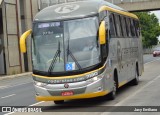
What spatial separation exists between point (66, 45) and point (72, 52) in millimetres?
286

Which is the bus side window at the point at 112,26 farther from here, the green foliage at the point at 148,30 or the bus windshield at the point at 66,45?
the green foliage at the point at 148,30

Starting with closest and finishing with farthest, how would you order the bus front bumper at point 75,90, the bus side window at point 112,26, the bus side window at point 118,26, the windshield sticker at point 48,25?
the bus front bumper at point 75,90 → the windshield sticker at point 48,25 → the bus side window at point 112,26 → the bus side window at point 118,26

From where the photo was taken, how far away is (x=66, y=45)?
12773mm

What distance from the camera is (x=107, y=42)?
13.5m

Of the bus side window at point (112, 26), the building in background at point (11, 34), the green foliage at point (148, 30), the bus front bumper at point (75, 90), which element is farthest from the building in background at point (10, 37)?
the green foliage at point (148, 30)

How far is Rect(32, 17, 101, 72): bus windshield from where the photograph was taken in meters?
12.6

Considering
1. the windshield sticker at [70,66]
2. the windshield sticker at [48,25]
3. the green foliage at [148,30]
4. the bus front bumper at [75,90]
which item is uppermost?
the windshield sticker at [48,25]

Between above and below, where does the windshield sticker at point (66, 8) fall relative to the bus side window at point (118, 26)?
above

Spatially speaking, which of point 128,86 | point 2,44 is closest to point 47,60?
point 128,86

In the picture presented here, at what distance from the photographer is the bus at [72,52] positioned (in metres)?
12.5

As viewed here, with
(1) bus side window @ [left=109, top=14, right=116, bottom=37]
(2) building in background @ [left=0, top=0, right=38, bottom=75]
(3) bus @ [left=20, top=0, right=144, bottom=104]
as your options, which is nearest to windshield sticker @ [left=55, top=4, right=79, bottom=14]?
(3) bus @ [left=20, top=0, right=144, bottom=104]

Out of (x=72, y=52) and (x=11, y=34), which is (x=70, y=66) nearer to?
(x=72, y=52)

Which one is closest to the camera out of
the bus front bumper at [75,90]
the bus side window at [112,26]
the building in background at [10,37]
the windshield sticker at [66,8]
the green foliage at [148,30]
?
the bus front bumper at [75,90]

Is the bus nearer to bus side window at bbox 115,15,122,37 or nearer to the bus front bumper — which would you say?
the bus front bumper
